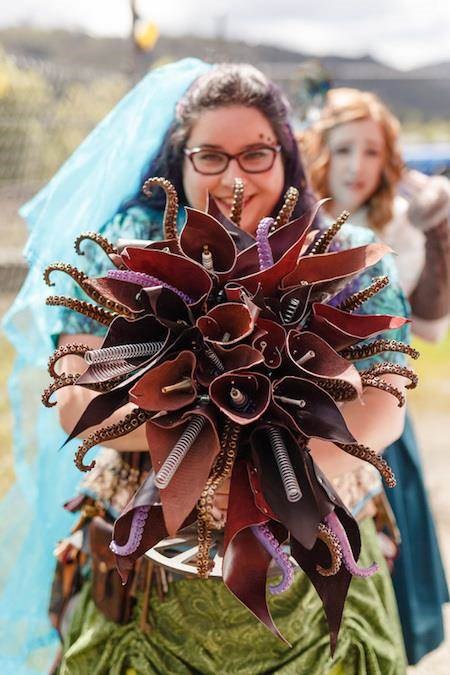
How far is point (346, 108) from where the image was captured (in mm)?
2939

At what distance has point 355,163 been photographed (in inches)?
113

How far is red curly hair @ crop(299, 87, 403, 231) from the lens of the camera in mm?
2850

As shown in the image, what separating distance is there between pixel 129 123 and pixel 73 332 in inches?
23.1

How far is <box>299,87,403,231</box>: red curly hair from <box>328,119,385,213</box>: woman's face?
0.7 inches

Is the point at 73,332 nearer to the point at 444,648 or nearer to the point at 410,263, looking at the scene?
the point at 410,263

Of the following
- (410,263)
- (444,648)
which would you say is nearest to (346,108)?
(410,263)

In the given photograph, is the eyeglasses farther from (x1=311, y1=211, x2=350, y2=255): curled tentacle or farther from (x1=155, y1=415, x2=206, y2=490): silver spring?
(x1=155, y1=415, x2=206, y2=490): silver spring

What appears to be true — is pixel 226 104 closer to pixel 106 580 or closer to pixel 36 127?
pixel 106 580

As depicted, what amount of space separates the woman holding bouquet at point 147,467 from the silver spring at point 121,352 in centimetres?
40

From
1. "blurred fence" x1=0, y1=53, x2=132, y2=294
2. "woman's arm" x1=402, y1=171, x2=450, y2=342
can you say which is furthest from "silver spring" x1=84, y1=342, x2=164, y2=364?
"blurred fence" x1=0, y1=53, x2=132, y2=294

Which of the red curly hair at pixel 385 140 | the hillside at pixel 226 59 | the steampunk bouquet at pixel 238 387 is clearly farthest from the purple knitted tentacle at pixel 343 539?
the red curly hair at pixel 385 140

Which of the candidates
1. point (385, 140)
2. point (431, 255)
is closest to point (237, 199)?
point (431, 255)

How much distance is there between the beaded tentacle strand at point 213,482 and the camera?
39.6 inches

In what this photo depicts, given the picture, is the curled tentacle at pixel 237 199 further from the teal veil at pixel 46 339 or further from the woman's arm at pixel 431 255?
the woman's arm at pixel 431 255
